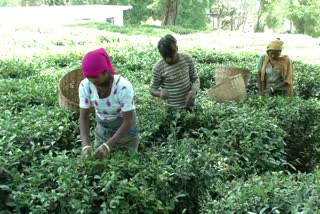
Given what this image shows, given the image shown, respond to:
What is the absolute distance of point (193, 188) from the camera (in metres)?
3.65

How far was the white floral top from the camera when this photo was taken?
11.9 ft

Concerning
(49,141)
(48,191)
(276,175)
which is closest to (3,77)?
(49,141)

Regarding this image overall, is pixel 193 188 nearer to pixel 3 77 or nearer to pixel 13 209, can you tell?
pixel 13 209

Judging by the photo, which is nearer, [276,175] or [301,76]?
[276,175]

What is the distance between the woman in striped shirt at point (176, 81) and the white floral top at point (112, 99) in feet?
4.14

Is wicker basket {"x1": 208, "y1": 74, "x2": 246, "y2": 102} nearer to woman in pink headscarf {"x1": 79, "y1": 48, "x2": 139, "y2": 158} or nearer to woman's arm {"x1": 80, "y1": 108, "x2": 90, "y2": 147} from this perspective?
woman in pink headscarf {"x1": 79, "y1": 48, "x2": 139, "y2": 158}

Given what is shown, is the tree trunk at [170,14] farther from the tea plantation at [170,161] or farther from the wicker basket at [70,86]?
the wicker basket at [70,86]

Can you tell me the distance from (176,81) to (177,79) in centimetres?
3

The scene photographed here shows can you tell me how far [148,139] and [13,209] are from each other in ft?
5.90

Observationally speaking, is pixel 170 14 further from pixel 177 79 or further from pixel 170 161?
pixel 170 161

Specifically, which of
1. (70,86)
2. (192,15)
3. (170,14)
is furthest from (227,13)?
(70,86)

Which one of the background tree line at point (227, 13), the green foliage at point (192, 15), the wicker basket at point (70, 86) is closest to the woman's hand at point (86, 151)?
the wicker basket at point (70, 86)

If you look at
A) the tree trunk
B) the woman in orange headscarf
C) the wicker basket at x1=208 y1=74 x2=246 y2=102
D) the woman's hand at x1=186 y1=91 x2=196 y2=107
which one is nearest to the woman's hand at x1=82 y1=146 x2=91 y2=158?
the woman's hand at x1=186 y1=91 x2=196 y2=107

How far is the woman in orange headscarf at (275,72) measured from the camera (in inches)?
237
